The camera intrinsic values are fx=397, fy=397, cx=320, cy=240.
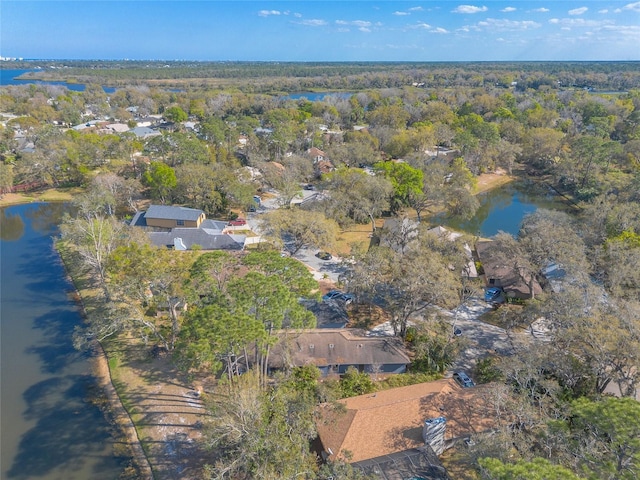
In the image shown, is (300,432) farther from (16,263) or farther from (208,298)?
(16,263)

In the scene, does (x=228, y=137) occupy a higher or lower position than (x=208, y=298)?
higher

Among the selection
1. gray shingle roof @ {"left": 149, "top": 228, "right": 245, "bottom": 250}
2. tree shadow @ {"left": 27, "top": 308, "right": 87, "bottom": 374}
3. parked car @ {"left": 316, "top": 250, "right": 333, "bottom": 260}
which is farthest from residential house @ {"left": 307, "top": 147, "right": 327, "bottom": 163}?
tree shadow @ {"left": 27, "top": 308, "right": 87, "bottom": 374}

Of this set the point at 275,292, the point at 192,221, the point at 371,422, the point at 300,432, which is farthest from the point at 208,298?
the point at 192,221

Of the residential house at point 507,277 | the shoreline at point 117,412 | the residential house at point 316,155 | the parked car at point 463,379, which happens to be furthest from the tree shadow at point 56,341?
the residential house at point 316,155

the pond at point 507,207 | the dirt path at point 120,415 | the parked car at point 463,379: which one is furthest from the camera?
the pond at point 507,207

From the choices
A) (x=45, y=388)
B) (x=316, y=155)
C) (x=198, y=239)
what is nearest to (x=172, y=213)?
(x=198, y=239)

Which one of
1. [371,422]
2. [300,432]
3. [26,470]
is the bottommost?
[26,470]

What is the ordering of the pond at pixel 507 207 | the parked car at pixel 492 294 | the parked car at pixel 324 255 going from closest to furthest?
1. the parked car at pixel 492 294
2. the parked car at pixel 324 255
3. the pond at pixel 507 207

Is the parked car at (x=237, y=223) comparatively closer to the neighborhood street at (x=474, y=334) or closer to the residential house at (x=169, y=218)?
the residential house at (x=169, y=218)
